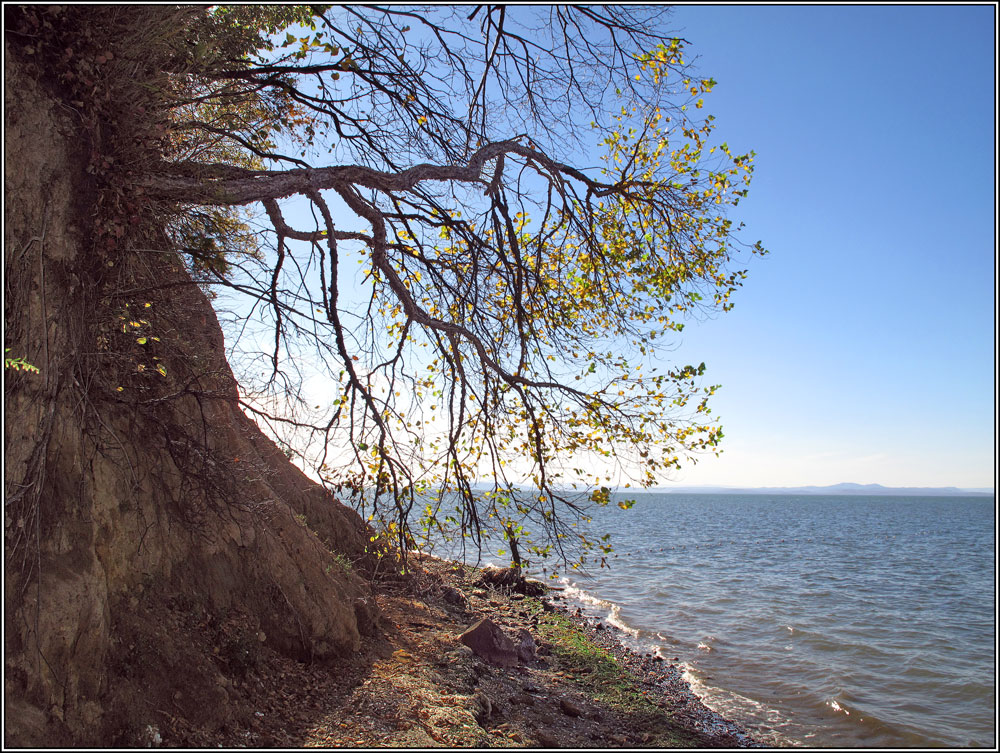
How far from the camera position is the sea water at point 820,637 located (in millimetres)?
10852

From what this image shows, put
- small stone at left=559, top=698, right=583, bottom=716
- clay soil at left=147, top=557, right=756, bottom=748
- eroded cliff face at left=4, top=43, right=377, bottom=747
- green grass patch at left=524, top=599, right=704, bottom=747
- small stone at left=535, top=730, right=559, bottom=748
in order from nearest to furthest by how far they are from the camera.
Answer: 1. eroded cliff face at left=4, top=43, right=377, bottom=747
2. clay soil at left=147, top=557, right=756, bottom=748
3. small stone at left=535, top=730, right=559, bottom=748
4. small stone at left=559, top=698, right=583, bottom=716
5. green grass patch at left=524, top=599, right=704, bottom=747

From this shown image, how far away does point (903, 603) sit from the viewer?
69.1ft

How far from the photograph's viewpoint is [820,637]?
15828 millimetres

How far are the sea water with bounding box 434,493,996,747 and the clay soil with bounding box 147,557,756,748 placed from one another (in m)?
1.67

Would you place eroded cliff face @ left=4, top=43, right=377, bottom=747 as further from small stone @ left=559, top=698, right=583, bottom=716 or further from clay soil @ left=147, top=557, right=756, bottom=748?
small stone @ left=559, top=698, right=583, bottom=716

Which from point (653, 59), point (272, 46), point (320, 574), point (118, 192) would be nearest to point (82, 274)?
point (118, 192)

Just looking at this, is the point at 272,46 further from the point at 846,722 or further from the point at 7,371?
the point at 846,722

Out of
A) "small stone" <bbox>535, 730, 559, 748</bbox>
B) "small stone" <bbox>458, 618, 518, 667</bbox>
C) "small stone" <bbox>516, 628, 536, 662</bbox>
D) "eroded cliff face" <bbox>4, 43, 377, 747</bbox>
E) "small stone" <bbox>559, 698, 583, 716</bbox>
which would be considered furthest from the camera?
"small stone" <bbox>516, 628, 536, 662</bbox>

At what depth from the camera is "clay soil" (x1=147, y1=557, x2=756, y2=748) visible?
232 inches

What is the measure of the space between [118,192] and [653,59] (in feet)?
20.8

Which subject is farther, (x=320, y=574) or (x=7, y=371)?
(x=320, y=574)

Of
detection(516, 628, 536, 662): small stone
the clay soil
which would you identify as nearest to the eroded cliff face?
the clay soil

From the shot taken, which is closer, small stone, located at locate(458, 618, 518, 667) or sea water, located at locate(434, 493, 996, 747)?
small stone, located at locate(458, 618, 518, 667)

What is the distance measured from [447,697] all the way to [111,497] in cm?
434
